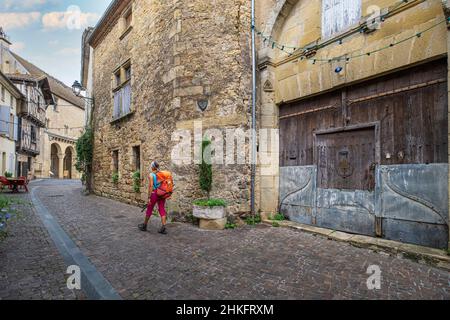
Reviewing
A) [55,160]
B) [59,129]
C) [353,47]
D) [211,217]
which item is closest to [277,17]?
[353,47]

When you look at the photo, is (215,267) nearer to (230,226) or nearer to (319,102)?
(230,226)

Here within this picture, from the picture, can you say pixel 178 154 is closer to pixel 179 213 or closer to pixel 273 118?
pixel 179 213

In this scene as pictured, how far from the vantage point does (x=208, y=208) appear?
17.0 feet

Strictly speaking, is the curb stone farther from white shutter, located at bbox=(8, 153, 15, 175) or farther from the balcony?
the balcony

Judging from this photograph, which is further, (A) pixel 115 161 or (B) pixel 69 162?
(B) pixel 69 162

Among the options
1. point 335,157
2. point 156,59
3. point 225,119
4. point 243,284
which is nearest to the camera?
point 243,284

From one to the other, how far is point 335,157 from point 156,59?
554 cm

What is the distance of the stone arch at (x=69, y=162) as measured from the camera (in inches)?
1355

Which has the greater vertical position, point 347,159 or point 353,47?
point 353,47

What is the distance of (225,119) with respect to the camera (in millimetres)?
5711

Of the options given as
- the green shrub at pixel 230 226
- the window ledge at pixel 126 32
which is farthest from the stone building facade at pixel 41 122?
the green shrub at pixel 230 226

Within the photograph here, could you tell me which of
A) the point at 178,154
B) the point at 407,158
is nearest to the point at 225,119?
the point at 178,154

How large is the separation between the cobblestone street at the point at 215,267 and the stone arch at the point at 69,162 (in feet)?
113

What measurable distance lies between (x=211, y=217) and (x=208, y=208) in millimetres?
195
